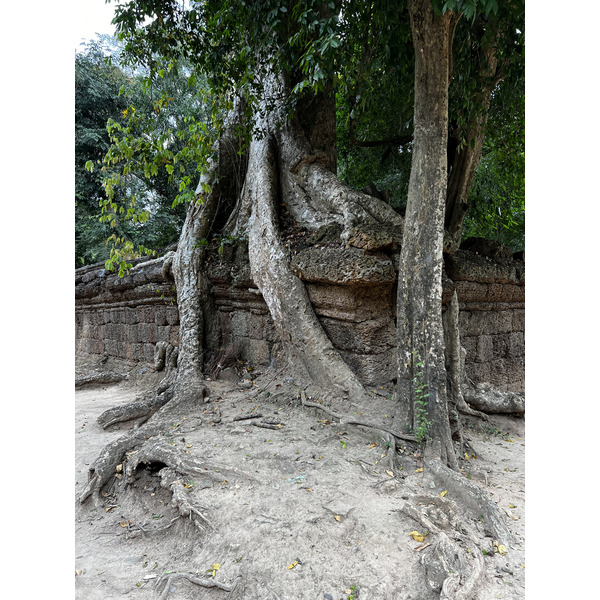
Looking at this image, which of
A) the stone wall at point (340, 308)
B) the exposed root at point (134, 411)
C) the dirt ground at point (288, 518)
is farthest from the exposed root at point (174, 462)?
the stone wall at point (340, 308)

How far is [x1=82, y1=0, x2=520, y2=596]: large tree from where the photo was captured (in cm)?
333

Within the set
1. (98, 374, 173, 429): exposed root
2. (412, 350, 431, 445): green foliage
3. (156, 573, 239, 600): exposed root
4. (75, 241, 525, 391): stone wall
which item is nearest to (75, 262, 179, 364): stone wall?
(75, 241, 525, 391): stone wall

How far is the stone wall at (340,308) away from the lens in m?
4.20

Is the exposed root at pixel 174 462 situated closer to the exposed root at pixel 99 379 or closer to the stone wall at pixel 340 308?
the stone wall at pixel 340 308

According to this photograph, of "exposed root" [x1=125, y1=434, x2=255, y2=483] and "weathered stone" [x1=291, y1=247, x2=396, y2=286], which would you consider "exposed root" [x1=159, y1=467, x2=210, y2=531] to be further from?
"weathered stone" [x1=291, y1=247, x2=396, y2=286]

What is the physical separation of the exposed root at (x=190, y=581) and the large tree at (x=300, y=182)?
996 millimetres

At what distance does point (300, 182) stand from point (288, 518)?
3.87m

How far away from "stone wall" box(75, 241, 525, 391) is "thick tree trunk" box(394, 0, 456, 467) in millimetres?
567

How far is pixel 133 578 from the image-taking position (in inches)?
95.1

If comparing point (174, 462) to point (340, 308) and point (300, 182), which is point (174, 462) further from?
point (300, 182)

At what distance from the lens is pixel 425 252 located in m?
3.43

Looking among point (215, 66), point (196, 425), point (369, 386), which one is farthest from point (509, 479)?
point (215, 66)

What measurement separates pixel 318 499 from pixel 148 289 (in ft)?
16.2

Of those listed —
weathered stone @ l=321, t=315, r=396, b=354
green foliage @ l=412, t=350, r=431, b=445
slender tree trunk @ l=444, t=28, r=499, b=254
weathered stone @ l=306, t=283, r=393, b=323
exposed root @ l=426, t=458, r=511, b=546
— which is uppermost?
slender tree trunk @ l=444, t=28, r=499, b=254
